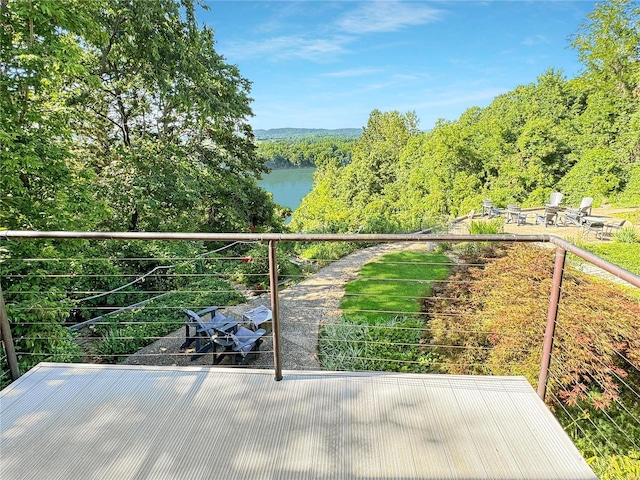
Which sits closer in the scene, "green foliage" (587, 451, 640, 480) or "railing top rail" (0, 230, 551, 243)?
"railing top rail" (0, 230, 551, 243)

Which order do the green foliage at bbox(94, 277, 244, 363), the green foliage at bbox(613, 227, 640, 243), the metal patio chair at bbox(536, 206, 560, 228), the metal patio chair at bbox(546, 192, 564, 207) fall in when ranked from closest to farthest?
the green foliage at bbox(94, 277, 244, 363), the green foliage at bbox(613, 227, 640, 243), the metal patio chair at bbox(536, 206, 560, 228), the metal patio chair at bbox(546, 192, 564, 207)

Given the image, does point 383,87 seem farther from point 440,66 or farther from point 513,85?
point 513,85

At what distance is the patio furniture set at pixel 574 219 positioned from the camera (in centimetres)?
1049

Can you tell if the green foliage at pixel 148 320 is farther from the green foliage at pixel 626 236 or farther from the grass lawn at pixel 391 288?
the green foliage at pixel 626 236

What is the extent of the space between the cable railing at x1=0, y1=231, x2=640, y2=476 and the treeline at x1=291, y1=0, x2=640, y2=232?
26.8 feet

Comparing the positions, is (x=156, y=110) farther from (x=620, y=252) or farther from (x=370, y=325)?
(x=620, y=252)

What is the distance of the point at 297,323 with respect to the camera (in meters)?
6.12

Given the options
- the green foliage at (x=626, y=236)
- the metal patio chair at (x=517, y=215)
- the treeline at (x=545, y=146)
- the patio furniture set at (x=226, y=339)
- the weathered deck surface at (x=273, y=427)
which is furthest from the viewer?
the treeline at (x=545, y=146)

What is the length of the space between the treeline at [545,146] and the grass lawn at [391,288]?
4.90m

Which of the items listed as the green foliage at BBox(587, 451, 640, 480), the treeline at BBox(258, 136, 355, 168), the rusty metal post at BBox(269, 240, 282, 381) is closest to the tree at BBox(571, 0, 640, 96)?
the green foliage at BBox(587, 451, 640, 480)

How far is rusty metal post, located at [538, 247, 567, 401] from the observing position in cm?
182

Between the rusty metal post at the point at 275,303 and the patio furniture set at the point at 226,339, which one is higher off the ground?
the rusty metal post at the point at 275,303

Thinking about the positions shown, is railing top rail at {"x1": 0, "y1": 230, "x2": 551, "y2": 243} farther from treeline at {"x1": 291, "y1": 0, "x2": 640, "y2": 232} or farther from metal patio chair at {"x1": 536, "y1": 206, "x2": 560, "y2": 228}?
treeline at {"x1": 291, "y1": 0, "x2": 640, "y2": 232}

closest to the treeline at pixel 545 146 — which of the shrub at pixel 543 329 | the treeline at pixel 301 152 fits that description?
the shrub at pixel 543 329
